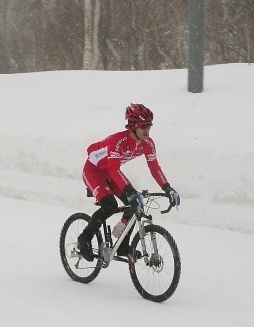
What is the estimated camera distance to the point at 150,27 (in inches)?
1393

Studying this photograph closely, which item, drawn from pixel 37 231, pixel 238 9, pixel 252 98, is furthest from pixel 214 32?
pixel 37 231

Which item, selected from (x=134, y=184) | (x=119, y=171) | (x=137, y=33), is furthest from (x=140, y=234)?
(x=137, y=33)

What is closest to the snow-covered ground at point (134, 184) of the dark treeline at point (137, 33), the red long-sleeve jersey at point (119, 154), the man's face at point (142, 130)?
the red long-sleeve jersey at point (119, 154)

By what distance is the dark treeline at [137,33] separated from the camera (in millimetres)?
33062

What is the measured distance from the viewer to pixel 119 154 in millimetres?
6547

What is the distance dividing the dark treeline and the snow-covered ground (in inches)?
542

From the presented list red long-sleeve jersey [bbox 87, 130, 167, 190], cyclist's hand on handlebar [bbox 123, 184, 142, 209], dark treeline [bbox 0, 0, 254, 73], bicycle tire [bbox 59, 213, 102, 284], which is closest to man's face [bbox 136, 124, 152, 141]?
red long-sleeve jersey [bbox 87, 130, 167, 190]

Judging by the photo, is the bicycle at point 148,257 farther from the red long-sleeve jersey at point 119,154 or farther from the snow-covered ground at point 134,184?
the red long-sleeve jersey at point 119,154

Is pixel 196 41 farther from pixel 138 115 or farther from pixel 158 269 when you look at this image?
pixel 158 269

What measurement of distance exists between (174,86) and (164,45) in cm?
2368

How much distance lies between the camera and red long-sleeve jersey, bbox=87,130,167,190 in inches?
253

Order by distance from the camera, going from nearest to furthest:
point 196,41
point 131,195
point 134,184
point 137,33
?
point 131,195 → point 134,184 → point 196,41 → point 137,33

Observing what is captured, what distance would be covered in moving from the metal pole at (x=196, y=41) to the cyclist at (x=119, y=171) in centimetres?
602

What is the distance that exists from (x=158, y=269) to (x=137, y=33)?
2918 centimetres
